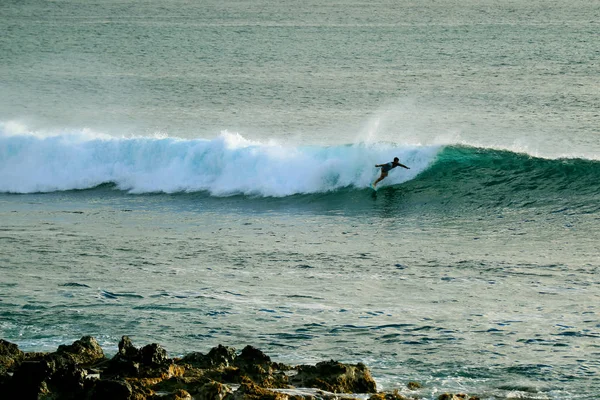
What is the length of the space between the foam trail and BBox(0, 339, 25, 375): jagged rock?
42.5ft

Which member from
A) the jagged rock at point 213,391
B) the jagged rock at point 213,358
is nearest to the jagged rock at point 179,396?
the jagged rock at point 213,391

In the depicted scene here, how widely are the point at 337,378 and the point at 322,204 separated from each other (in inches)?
484

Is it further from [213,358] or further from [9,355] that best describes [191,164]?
[213,358]

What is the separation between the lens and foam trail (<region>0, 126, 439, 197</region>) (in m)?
24.1

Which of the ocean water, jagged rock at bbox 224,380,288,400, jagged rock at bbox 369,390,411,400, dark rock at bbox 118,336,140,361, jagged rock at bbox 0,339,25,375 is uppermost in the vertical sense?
the ocean water

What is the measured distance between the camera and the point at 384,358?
11.6 m

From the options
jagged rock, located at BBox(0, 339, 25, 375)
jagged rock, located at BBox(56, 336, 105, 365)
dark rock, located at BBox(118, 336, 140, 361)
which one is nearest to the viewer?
dark rock, located at BBox(118, 336, 140, 361)

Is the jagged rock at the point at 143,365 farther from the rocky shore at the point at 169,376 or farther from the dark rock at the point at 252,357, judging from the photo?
the dark rock at the point at 252,357

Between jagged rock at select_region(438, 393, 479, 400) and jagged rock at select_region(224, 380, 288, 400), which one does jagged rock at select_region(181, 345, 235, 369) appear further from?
jagged rock at select_region(438, 393, 479, 400)

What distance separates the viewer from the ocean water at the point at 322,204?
12453 mm

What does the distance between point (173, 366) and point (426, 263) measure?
6722 mm

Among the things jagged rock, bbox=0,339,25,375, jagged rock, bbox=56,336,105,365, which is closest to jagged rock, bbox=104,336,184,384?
jagged rock, bbox=56,336,105,365

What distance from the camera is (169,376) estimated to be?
10.3 metres

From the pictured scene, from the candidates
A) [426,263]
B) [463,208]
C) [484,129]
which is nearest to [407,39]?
[484,129]
